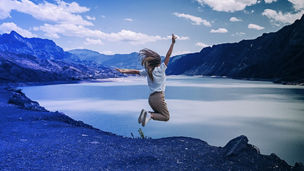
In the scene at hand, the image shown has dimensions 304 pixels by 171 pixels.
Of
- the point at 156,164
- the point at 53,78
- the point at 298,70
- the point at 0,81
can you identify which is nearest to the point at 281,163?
the point at 156,164

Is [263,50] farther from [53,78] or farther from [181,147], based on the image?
[181,147]

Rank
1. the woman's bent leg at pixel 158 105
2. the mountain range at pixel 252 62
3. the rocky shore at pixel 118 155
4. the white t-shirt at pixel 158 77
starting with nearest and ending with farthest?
the white t-shirt at pixel 158 77
the woman's bent leg at pixel 158 105
the rocky shore at pixel 118 155
the mountain range at pixel 252 62

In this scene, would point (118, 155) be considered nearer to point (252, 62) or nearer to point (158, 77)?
point (158, 77)

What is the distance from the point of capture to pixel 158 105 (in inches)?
178

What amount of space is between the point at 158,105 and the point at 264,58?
124636mm

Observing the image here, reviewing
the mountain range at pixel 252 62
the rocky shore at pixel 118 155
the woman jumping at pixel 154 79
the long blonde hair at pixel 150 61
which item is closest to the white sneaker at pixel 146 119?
the woman jumping at pixel 154 79

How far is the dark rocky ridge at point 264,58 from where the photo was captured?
90.7 meters

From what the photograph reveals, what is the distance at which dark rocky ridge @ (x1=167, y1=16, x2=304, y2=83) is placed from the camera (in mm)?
90688

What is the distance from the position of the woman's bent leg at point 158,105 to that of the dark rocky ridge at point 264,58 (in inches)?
3284

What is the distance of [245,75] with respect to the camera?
121 metres

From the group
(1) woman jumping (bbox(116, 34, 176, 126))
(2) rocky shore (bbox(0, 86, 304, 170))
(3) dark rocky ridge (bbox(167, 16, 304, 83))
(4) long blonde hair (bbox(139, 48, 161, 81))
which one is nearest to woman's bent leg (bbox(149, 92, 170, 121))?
(1) woman jumping (bbox(116, 34, 176, 126))

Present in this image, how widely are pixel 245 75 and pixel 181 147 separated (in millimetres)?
121803

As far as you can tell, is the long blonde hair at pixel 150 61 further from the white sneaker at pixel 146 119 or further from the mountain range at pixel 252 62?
the mountain range at pixel 252 62

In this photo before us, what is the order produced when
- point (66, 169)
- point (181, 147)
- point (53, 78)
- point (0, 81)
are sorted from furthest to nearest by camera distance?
point (53, 78), point (0, 81), point (181, 147), point (66, 169)
